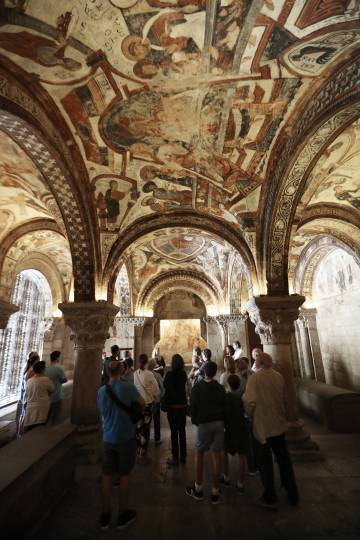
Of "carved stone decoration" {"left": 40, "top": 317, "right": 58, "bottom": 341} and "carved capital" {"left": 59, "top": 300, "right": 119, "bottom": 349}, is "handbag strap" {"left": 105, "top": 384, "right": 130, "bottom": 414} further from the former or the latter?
"carved stone decoration" {"left": 40, "top": 317, "right": 58, "bottom": 341}

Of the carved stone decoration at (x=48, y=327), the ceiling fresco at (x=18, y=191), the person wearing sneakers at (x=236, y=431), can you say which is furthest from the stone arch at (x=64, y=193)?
the carved stone decoration at (x=48, y=327)

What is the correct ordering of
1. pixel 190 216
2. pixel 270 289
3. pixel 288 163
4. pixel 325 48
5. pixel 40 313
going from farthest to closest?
pixel 40 313 → pixel 190 216 → pixel 270 289 → pixel 288 163 → pixel 325 48

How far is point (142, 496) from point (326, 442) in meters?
3.96

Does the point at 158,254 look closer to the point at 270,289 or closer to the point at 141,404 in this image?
the point at 270,289

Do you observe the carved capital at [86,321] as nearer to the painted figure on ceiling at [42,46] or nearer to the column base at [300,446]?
the column base at [300,446]

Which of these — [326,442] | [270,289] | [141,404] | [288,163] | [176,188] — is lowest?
[326,442]

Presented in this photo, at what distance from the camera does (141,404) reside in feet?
9.52

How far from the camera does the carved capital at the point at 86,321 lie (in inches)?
240

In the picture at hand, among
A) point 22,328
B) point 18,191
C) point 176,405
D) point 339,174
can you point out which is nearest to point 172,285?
point 22,328

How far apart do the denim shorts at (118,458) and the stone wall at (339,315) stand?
830cm

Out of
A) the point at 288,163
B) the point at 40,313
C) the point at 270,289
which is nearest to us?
the point at 288,163

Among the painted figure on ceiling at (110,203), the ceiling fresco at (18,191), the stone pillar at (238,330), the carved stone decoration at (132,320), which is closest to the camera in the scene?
the ceiling fresco at (18,191)

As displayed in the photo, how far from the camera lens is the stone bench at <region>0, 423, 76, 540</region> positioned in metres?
2.39

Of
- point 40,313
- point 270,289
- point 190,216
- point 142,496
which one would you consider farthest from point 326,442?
point 40,313
